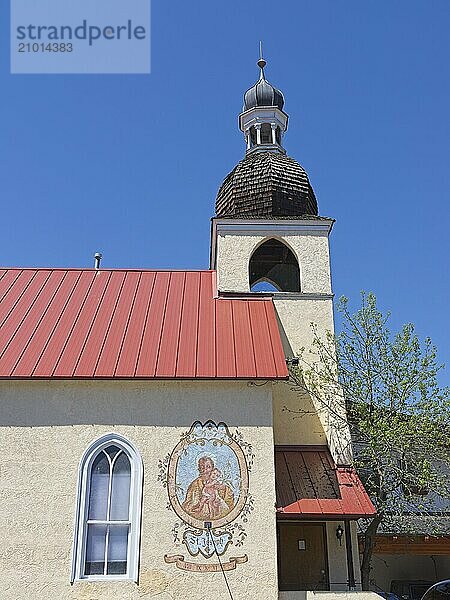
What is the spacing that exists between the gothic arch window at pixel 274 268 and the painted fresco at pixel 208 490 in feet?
23.3

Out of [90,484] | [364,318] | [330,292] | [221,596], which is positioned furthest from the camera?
[330,292]

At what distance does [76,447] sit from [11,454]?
3.97ft

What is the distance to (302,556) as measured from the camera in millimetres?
13219

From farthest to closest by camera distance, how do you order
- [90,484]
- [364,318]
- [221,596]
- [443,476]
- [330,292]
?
[330,292]
[364,318]
[443,476]
[90,484]
[221,596]

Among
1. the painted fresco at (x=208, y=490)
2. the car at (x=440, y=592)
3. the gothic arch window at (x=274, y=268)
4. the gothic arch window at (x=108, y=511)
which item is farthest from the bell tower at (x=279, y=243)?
the gothic arch window at (x=108, y=511)

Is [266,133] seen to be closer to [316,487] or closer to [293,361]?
[293,361]

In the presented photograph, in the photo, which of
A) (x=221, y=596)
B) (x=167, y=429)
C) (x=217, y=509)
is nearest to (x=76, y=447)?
(x=167, y=429)

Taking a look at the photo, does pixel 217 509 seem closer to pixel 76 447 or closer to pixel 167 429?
pixel 167 429

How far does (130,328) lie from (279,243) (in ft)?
19.5

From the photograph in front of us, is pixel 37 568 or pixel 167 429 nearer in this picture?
pixel 37 568

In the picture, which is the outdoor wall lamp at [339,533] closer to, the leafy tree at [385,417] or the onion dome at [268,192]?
the leafy tree at [385,417]

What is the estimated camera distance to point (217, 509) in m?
11.0

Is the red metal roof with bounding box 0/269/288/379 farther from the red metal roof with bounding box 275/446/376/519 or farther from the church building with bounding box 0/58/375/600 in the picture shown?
the red metal roof with bounding box 275/446/376/519

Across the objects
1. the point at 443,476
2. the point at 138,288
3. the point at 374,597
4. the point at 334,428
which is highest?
the point at 138,288
